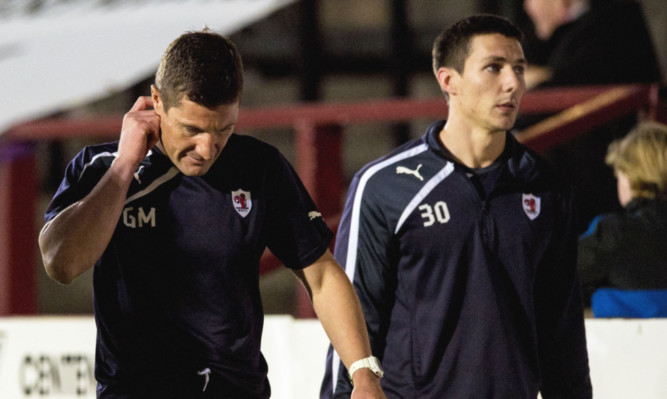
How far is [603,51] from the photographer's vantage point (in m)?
5.77

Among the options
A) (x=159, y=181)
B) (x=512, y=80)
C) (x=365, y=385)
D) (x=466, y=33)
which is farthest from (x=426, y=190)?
(x=159, y=181)

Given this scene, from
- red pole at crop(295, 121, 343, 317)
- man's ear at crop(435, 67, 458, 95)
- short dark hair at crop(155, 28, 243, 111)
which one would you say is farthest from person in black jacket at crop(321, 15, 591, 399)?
red pole at crop(295, 121, 343, 317)

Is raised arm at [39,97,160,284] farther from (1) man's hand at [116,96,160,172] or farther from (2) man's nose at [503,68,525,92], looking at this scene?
(2) man's nose at [503,68,525,92]

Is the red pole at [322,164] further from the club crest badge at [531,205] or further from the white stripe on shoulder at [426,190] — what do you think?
the club crest badge at [531,205]

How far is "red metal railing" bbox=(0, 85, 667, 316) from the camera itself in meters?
5.31

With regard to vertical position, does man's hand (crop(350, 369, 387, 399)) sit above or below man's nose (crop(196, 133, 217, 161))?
below

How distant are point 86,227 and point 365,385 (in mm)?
846

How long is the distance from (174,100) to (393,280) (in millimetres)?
1182

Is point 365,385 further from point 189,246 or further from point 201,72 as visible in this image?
point 201,72

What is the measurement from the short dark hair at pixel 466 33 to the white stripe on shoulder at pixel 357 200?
1.31 feet

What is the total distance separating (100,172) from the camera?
9.47ft

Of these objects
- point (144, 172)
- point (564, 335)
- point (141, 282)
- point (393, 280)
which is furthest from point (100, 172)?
point (564, 335)

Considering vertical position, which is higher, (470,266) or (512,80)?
(512,80)

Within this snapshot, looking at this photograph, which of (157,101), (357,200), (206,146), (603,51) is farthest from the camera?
(603,51)
